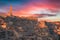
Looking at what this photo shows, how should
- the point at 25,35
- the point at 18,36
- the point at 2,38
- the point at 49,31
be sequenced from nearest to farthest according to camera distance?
the point at 2,38
the point at 18,36
the point at 25,35
the point at 49,31

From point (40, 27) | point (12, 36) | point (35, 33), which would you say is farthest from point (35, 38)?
point (12, 36)

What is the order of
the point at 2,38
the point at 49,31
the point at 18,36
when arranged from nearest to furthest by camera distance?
the point at 2,38 < the point at 18,36 < the point at 49,31

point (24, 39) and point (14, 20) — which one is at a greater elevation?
point (14, 20)

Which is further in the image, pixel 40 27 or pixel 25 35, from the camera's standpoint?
pixel 40 27

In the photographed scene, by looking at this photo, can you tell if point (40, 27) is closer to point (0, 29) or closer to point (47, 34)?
point (47, 34)

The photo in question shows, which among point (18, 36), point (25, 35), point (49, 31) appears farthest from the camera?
point (49, 31)

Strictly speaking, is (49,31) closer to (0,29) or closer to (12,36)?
(12,36)

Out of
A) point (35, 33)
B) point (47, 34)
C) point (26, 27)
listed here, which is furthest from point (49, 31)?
point (26, 27)

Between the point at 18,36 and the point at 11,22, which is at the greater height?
the point at 11,22

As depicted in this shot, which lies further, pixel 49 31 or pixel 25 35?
pixel 49 31
